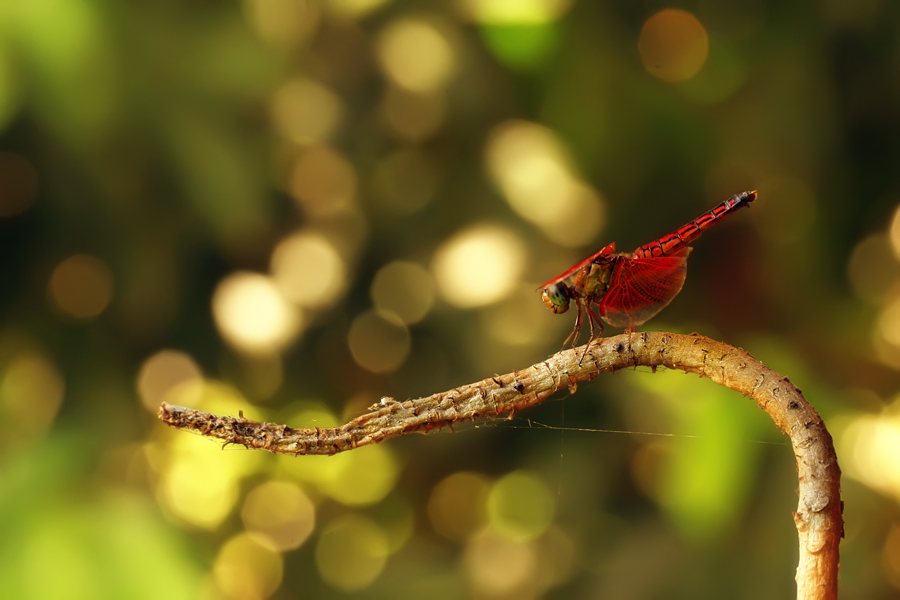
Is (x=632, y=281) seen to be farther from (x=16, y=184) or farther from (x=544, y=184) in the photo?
(x=16, y=184)

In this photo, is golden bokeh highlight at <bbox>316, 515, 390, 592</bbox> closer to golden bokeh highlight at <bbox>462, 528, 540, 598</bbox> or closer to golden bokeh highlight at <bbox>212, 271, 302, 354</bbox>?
golden bokeh highlight at <bbox>462, 528, 540, 598</bbox>

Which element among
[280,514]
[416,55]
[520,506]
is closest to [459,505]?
[520,506]

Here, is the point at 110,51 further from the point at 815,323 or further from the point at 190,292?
the point at 815,323

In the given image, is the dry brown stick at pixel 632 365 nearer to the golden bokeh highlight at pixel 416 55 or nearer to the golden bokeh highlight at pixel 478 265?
the golden bokeh highlight at pixel 478 265

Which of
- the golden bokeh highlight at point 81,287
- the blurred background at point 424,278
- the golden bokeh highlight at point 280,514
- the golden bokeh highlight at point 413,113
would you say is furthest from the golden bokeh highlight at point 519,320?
the golden bokeh highlight at point 81,287

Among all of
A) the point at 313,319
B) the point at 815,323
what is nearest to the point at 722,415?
the point at 815,323

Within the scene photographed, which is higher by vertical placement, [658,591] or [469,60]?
[469,60]
